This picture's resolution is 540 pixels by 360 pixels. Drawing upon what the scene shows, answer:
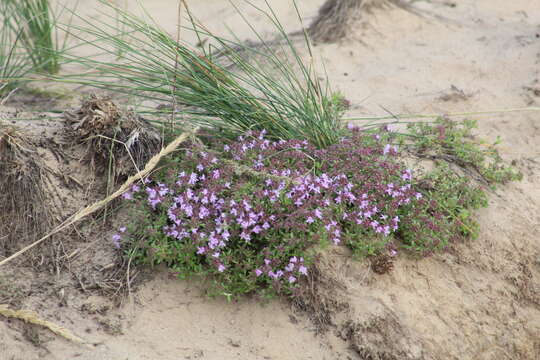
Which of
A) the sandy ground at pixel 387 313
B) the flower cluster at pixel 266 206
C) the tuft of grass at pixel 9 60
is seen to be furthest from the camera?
the tuft of grass at pixel 9 60

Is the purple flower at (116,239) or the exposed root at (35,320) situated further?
the purple flower at (116,239)

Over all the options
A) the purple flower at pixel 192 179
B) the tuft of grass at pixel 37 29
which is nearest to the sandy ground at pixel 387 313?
the purple flower at pixel 192 179

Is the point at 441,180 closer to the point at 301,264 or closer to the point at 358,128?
the point at 358,128

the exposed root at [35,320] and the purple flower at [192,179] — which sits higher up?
the purple flower at [192,179]

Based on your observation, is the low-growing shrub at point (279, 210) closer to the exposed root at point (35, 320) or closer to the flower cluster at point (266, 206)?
the flower cluster at point (266, 206)

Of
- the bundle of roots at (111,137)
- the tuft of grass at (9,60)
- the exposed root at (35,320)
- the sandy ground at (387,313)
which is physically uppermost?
the tuft of grass at (9,60)

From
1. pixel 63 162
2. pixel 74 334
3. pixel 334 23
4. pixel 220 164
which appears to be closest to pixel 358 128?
pixel 220 164

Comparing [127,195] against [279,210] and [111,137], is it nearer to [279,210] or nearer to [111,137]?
[111,137]

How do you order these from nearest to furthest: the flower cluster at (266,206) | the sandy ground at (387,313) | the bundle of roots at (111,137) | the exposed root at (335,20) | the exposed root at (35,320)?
the exposed root at (35,320)
the sandy ground at (387,313)
the flower cluster at (266,206)
the bundle of roots at (111,137)
the exposed root at (335,20)
